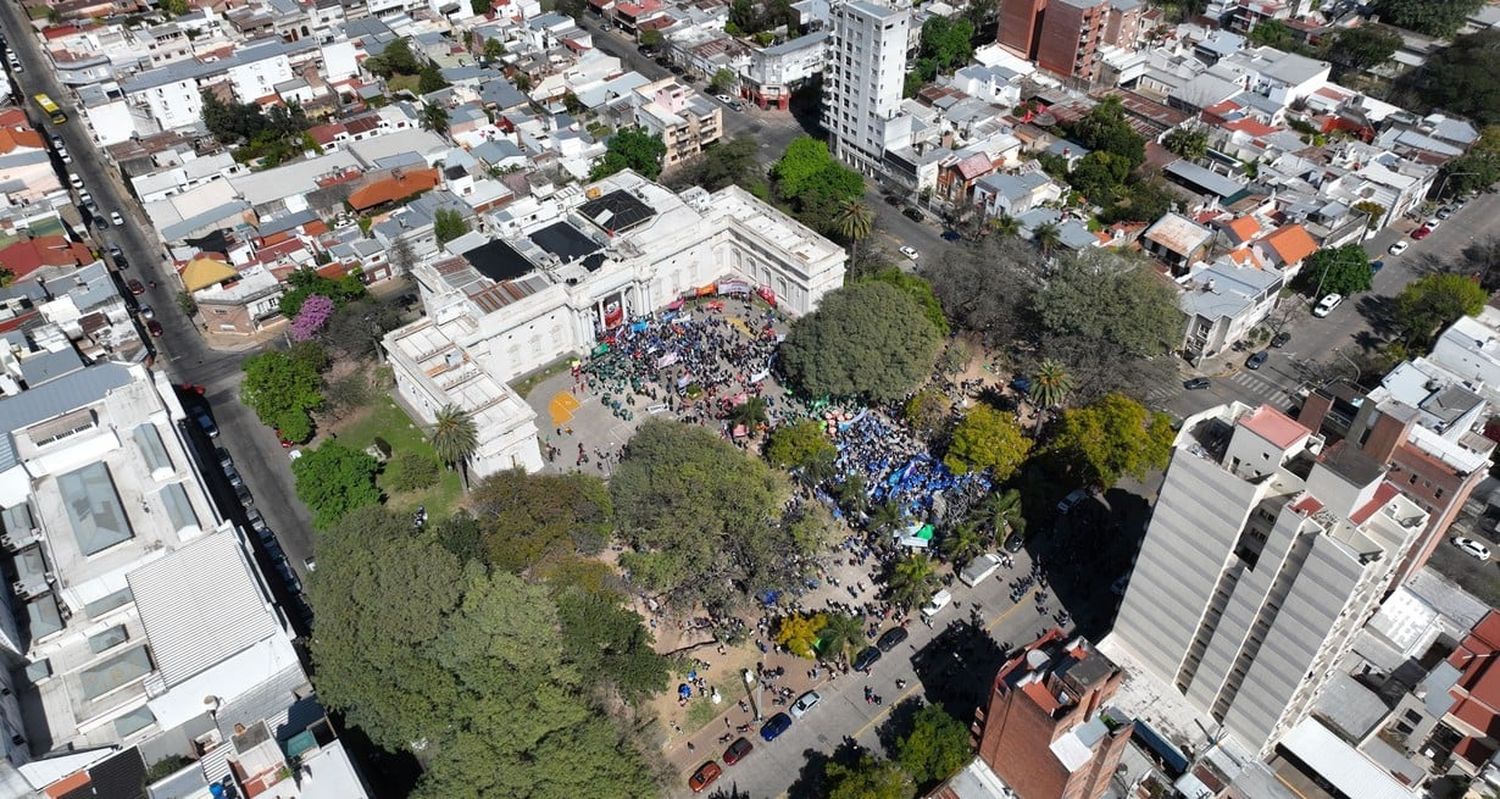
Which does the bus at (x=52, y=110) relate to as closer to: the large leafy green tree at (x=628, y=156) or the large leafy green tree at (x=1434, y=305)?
the large leafy green tree at (x=628, y=156)

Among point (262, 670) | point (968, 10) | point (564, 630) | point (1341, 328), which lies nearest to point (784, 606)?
point (564, 630)

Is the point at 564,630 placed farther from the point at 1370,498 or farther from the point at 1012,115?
the point at 1012,115

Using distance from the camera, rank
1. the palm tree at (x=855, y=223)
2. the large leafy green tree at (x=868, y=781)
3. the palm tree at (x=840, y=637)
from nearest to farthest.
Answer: the large leafy green tree at (x=868, y=781)
the palm tree at (x=840, y=637)
the palm tree at (x=855, y=223)

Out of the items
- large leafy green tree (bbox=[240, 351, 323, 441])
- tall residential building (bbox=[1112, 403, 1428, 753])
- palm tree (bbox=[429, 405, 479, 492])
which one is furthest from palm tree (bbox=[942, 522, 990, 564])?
large leafy green tree (bbox=[240, 351, 323, 441])

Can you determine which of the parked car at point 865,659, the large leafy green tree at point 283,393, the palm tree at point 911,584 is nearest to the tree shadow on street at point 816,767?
the parked car at point 865,659

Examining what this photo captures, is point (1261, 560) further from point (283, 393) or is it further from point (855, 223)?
point (283, 393)

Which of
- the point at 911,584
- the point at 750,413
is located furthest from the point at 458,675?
the point at 750,413

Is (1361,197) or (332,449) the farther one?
(1361,197)
